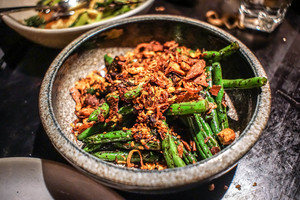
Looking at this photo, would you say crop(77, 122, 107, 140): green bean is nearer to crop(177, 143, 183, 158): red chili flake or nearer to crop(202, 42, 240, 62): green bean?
crop(177, 143, 183, 158): red chili flake

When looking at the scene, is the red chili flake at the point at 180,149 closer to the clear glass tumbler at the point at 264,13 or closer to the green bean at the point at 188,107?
the green bean at the point at 188,107

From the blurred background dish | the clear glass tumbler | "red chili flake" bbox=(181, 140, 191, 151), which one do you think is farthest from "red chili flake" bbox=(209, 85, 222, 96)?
the clear glass tumbler

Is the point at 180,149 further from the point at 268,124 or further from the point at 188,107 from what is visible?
the point at 268,124

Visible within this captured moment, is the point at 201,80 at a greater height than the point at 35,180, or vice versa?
the point at 201,80

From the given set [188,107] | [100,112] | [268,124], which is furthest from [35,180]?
[268,124]

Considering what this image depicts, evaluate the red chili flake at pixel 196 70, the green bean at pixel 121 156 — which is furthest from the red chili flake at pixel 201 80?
the green bean at pixel 121 156

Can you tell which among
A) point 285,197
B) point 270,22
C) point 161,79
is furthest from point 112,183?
point 270,22
